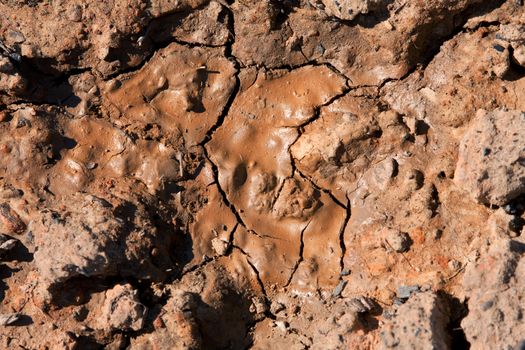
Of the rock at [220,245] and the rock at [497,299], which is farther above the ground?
the rock at [497,299]

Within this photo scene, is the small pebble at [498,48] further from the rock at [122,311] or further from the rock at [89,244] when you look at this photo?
the rock at [122,311]

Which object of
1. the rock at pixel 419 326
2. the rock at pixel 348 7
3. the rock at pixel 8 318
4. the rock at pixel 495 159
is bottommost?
the rock at pixel 8 318

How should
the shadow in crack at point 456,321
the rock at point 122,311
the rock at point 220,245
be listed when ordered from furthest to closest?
1. the rock at point 220,245
2. the rock at point 122,311
3. the shadow in crack at point 456,321

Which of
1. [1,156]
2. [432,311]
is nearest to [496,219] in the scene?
[432,311]

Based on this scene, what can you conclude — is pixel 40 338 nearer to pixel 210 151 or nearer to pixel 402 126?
pixel 210 151

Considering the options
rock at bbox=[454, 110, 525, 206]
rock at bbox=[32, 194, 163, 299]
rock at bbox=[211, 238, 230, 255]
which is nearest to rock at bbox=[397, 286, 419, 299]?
rock at bbox=[454, 110, 525, 206]

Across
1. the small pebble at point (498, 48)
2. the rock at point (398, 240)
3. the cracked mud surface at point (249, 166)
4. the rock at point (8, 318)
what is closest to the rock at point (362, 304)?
the cracked mud surface at point (249, 166)

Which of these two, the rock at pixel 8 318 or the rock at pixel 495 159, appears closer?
the rock at pixel 495 159
